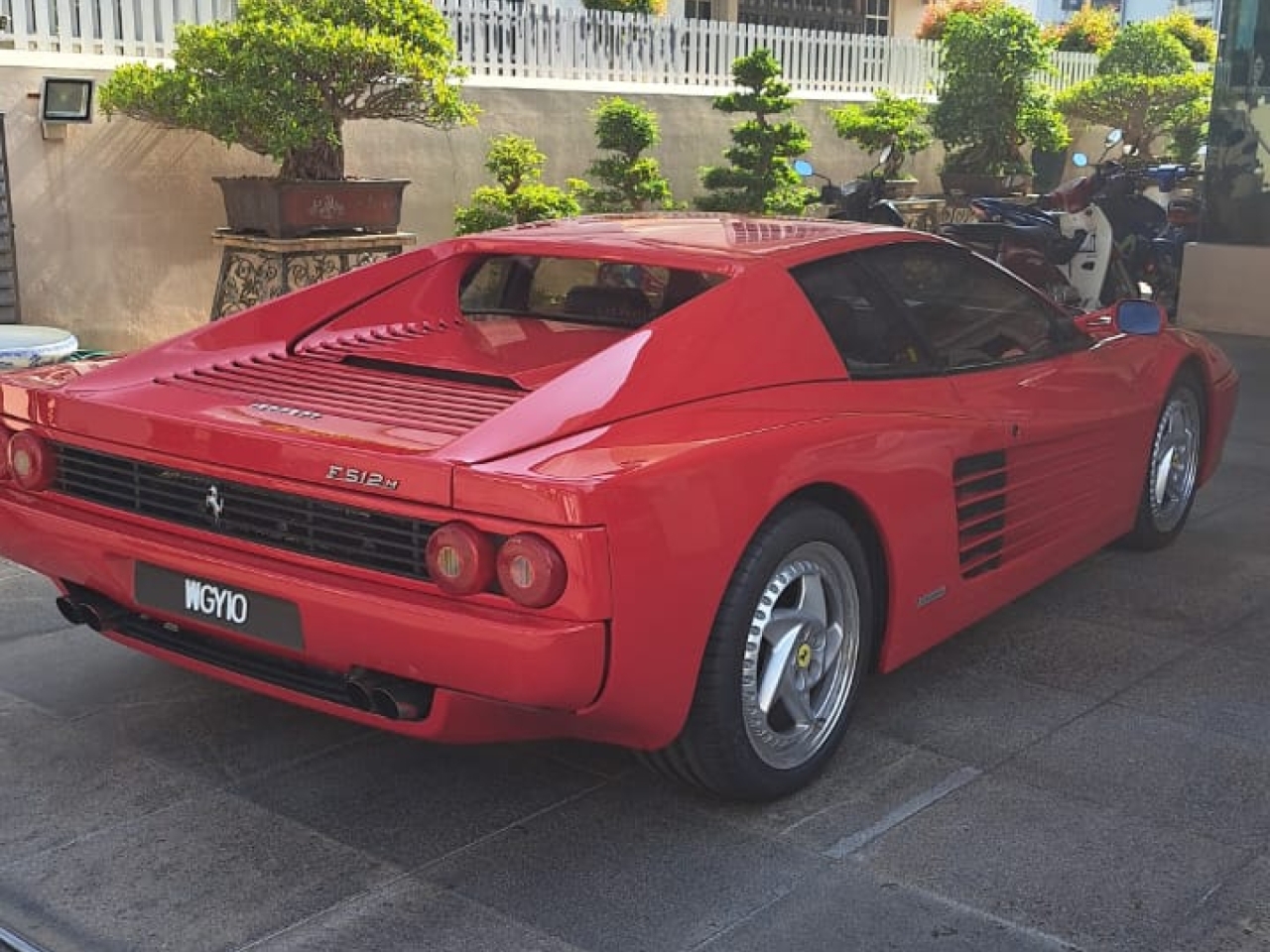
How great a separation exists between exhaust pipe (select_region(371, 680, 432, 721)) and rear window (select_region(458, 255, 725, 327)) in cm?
128

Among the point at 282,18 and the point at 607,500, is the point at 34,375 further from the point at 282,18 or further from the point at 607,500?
the point at 282,18

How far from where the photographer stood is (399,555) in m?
3.05

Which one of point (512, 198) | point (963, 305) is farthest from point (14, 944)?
point (512, 198)

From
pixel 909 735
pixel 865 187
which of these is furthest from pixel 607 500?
pixel 865 187

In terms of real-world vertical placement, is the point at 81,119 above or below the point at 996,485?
above

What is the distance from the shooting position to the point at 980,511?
4082mm

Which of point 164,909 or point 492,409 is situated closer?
point 164,909

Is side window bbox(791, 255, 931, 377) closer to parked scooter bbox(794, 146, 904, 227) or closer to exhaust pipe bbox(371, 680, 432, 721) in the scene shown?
exhaust pipe bbox(371, 680, 432, 721)

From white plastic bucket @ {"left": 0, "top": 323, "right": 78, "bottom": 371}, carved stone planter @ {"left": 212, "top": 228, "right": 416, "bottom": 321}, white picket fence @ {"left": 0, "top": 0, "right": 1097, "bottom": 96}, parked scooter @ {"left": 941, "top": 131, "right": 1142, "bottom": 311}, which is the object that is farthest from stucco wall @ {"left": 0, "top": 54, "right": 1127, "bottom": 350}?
parked scooter @ {"left": 941, "top": 131, "right": 1142, "bottom": 311}

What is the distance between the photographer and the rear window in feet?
13.1

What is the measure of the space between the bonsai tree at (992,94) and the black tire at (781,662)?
13599 mm

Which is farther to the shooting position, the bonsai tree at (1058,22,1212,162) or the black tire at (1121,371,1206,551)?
the bonsai tree at (1058,22,1212,162)

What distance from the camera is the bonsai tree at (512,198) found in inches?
386

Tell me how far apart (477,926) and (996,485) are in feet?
6.53
